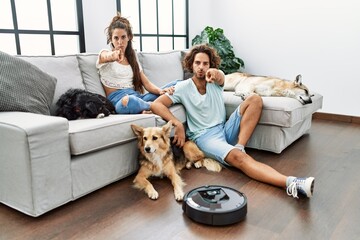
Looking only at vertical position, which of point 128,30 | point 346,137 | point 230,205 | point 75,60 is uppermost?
point 128,30

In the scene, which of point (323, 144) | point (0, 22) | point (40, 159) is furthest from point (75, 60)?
point (323, 144)

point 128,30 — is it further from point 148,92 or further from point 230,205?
point 230,205

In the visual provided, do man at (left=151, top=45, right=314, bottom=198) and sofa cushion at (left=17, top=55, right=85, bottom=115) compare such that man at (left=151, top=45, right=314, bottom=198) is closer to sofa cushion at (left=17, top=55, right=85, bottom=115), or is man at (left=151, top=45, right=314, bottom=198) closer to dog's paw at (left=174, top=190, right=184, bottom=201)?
dog's paw at (left=174, top=190, right=184, bottom=201)

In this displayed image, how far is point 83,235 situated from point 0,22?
215 cm

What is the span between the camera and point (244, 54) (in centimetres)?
481

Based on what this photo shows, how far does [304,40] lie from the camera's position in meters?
4.29

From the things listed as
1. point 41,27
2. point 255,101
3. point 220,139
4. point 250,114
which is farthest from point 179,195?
point 41,27

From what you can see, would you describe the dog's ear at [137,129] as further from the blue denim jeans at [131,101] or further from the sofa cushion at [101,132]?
the blue denim jeans at [131,101]

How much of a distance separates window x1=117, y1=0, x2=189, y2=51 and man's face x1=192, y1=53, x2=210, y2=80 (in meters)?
1.59

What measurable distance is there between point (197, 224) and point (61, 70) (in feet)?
5.23

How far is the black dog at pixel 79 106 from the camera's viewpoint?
2240mm

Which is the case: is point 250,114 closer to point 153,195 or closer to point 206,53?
point 206,53

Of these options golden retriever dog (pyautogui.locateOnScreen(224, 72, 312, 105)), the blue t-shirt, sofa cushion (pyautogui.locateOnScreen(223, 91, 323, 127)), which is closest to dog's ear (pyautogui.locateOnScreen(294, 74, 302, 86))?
golden retriever dog (pyautogui.locateOnScreen(224, 72, 312, 105))

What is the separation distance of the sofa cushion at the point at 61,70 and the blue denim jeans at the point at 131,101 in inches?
10.8
